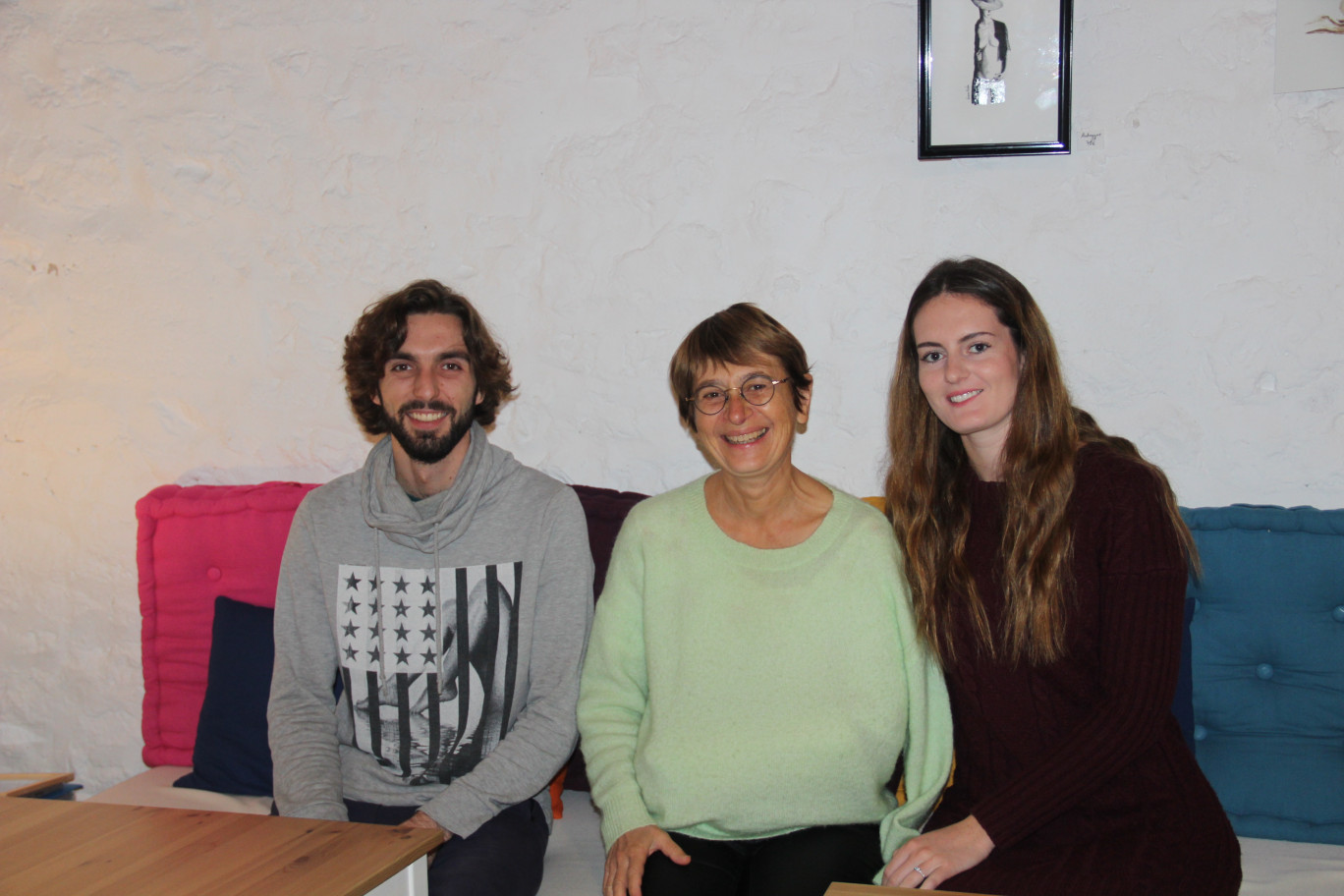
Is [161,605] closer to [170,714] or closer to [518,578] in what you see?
[170,714]

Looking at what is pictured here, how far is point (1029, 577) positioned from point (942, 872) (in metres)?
0.42

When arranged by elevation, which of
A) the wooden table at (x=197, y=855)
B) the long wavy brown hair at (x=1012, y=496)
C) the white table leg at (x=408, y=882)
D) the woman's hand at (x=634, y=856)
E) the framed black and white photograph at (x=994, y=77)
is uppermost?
the framed black and white photograph at (x=994, y=77)

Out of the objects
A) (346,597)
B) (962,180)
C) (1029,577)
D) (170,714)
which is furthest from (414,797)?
(962,180)

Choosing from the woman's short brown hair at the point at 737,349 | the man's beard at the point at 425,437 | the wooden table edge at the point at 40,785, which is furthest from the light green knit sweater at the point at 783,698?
the wooden table edge at the point at 40,785

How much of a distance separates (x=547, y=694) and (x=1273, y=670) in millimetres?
1265

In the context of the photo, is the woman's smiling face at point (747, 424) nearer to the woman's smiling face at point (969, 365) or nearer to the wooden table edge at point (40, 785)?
the woman's smiling face at point (969, 365)

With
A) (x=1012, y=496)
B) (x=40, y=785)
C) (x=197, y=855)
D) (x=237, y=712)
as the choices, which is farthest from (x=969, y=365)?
(x=40, y=785)

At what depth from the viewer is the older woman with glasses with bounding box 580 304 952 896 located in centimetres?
148

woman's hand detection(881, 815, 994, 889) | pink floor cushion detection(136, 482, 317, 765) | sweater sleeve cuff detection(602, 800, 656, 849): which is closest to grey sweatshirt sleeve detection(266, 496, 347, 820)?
pink floor cushion detection(136, 482, 317, 765)

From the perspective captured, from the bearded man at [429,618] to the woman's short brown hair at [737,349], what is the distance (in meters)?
0.34

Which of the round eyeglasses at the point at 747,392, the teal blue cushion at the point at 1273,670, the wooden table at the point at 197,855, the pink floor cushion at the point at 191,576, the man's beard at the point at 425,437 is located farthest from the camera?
the pink floor cushion at the point at 191,576

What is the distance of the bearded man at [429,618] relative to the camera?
5.49 ft

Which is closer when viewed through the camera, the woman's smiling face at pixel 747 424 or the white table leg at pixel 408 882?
the white table leg at pixel 408 882

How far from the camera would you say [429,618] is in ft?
5.70
